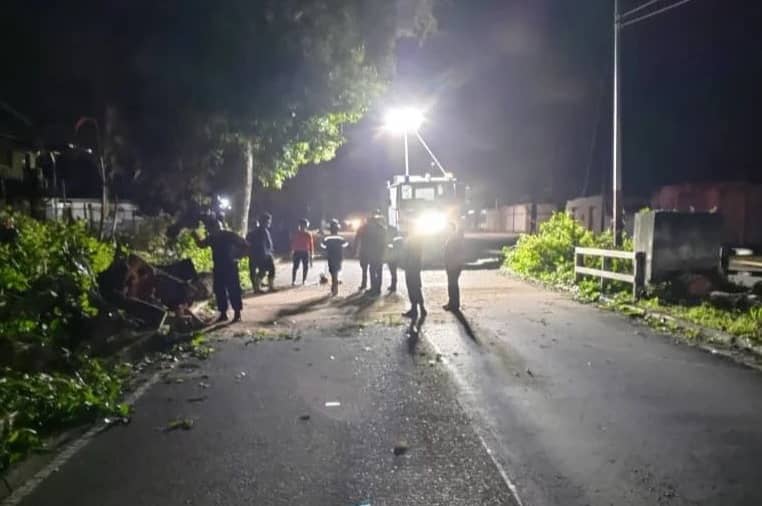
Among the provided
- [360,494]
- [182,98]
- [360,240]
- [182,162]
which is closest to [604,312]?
[360,240]

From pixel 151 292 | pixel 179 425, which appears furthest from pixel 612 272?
pixel 179 425

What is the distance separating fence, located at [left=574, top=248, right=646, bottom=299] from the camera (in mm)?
15055

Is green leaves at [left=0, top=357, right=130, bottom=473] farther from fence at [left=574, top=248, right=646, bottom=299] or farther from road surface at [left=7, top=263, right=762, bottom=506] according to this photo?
fence at [left=574, top=248, right=646, bottom=299]

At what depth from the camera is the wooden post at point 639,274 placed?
15039mm

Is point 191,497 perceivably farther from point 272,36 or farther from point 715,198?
point 715,198

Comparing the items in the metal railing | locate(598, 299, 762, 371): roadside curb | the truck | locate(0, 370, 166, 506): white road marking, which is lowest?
locate(598, 299, 762, 371): roadside curb

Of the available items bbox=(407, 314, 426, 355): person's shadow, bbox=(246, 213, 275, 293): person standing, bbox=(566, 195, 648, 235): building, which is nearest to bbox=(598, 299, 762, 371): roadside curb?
bbox=(407, 314, 426, 355): person's shadow

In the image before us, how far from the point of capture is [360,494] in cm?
538

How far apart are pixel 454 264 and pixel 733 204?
2246cm

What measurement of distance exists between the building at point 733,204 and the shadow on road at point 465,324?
18739mm

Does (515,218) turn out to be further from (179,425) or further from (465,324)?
(179,425)

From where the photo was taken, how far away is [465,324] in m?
13.2

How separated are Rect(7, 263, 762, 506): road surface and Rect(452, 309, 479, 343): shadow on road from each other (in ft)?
0.43

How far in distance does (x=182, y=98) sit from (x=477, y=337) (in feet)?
26.0
